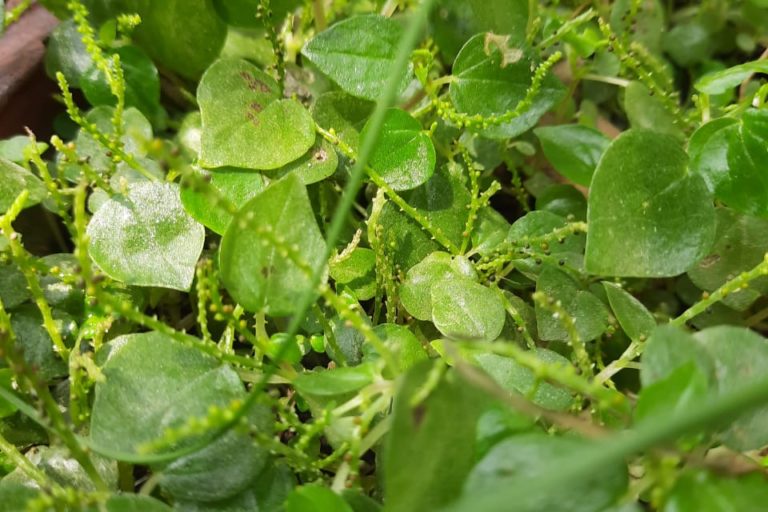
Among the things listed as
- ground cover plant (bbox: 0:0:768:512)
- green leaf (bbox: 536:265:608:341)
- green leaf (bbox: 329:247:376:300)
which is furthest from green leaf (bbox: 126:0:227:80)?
green leaf (bbox: 536:265:608:341)

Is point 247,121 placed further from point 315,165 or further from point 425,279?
point 425,279

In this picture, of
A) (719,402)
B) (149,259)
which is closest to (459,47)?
(149,259)

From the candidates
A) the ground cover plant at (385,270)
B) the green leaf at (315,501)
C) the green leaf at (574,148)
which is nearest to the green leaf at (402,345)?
the ground cover plant at (385,270)

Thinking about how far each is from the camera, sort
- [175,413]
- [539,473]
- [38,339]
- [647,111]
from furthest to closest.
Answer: [647,111] → [38,339] → [175,413] → [539,473]

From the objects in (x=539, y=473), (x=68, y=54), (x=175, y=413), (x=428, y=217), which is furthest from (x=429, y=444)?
(x=68, y=54)

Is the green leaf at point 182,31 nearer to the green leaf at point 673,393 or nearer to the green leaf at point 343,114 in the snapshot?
the green leaf at point 343,114
